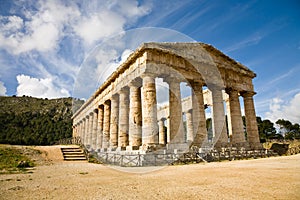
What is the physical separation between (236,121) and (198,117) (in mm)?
6038

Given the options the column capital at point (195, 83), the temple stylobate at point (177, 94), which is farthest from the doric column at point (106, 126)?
the column capital at point (195, 83)

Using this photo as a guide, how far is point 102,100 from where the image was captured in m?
30.7

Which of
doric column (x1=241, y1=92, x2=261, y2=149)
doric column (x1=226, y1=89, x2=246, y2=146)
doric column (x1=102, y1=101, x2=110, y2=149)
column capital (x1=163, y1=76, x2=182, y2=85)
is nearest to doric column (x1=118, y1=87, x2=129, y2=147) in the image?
column capital (x1=163, y1=76, x2=182, y2=85)

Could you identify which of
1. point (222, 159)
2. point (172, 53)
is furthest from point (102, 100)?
point (222, 159)

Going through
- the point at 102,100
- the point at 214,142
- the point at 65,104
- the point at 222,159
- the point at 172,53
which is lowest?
the point at 222,159

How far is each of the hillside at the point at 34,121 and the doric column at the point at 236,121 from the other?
4696 centimetres

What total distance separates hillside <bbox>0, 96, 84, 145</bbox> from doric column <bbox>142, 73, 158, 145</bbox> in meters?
43.3

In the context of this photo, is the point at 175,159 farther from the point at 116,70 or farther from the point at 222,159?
the point at 116,70

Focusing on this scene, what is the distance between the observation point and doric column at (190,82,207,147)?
20.1 m

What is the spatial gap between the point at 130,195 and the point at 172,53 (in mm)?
15866

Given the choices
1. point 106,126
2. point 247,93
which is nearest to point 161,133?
point 106,126

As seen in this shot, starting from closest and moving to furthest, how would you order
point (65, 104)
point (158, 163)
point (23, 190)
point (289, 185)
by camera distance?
point (289, 185) < point (23, 190) < point (158, 163) < point (65, 104)

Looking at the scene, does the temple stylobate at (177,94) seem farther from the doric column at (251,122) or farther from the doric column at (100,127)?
the doric column at (100,127)

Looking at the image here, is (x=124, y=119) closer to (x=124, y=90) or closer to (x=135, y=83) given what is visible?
(x=124, y=90)
